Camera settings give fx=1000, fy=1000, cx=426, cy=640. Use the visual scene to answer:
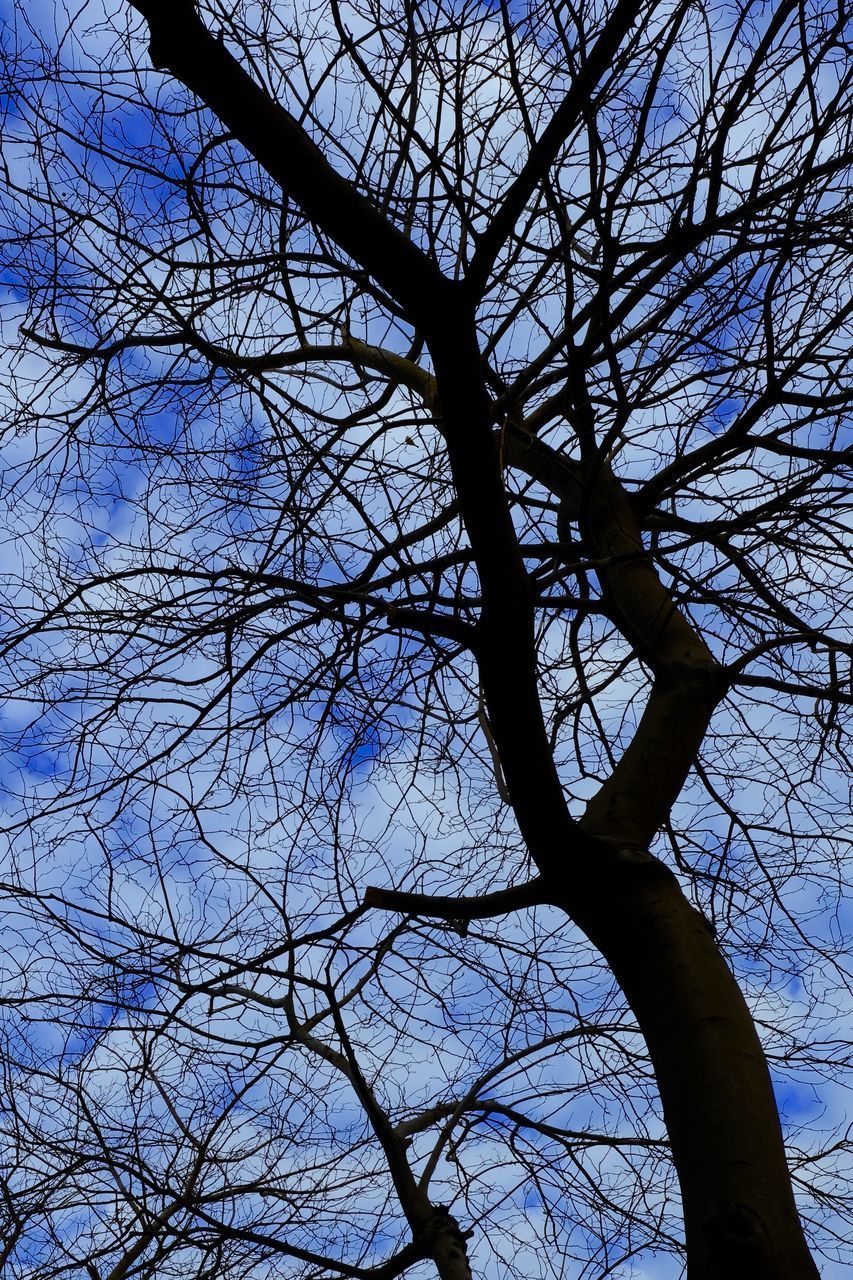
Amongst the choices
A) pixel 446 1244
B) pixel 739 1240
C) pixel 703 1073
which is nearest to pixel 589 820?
pixel 703 1073

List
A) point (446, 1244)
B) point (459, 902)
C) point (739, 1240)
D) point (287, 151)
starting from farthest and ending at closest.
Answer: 1. point (446, 1244)
2. point (459, 902)
3. point (287, 151)
4. point (739, 1240)

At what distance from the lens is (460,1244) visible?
9.61 feet

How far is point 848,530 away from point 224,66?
2611mm

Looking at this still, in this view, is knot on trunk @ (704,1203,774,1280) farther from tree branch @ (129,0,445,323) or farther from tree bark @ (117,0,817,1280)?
tree branch @ (129,0,445,323)

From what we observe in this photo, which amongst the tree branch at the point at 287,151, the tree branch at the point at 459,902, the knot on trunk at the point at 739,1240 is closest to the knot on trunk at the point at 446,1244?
the tree branch at the point at 459,902

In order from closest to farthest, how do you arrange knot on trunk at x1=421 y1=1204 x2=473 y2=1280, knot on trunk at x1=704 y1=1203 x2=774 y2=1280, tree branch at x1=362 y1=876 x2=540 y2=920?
knot on trunk at x1=704 y1=1203 x2=774 y2=1280, tree branch at x1=362 y1=876 x2=540 y2=920, knot on trunk at x1=421 y1=1204 x2=473 y2=1280

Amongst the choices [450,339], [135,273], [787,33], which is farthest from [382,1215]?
[787,33]

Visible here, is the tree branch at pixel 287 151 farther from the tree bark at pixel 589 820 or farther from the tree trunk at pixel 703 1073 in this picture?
the tree trunk at pixel 703 1073

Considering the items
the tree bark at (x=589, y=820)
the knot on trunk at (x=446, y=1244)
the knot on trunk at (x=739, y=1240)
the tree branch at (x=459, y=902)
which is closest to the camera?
the knot on trunk at (x=739, y=1240)

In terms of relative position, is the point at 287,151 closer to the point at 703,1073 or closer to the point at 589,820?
the point at 589,820

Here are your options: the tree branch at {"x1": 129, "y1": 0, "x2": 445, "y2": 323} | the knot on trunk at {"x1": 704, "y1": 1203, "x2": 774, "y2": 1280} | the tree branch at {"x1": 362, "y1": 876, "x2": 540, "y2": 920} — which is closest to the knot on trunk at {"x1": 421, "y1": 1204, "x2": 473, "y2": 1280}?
the tree branch at {"x1": 362, "y1": 876, "x2": 540, "y2": 920}

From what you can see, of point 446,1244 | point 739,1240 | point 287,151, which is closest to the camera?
point 739,1240

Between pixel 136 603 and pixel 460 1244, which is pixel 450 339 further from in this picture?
pixel 460 1244

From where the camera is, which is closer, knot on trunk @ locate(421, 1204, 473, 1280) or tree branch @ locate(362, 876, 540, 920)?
tree branch @ locate(362, 876, 540, 920)
